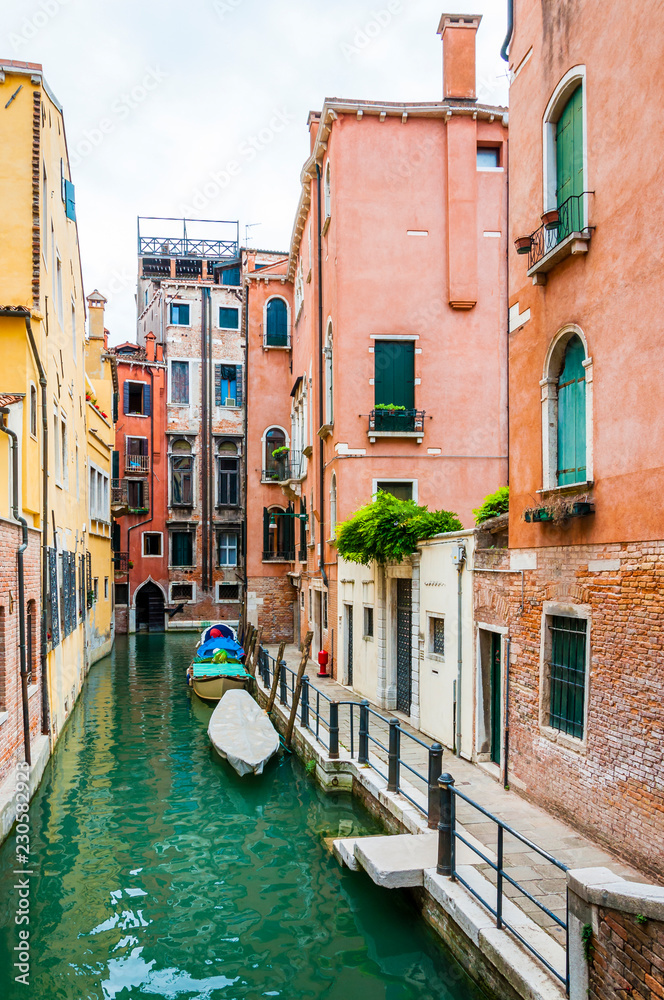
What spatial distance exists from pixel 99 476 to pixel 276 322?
8.32 meters

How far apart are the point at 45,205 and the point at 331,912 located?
1210cm

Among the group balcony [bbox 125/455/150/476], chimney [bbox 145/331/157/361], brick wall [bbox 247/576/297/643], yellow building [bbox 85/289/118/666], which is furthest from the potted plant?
chimney [bbox 145/331/157/361]

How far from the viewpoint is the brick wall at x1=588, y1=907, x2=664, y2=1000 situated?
453 cm

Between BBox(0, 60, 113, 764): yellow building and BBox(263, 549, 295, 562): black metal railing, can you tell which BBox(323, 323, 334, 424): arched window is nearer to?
BBox(0, 60, 113, 764): yellow building

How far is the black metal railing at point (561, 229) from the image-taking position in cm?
820

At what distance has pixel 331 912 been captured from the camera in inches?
324

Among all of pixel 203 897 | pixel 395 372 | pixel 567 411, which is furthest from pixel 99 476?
pixel 567 411

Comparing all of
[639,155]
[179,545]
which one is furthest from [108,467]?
[639,155]

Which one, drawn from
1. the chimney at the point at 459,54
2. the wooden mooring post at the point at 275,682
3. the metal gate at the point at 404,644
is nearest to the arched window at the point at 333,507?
the wooden mooring post at the point at 275,682

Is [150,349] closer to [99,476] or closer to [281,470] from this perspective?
[99,476]

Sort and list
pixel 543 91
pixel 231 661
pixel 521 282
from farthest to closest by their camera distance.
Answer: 1. pixel 231 661
2. pixel 521 282
3. pixel 543 91

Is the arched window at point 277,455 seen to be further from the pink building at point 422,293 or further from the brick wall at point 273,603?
the pink building at point 422,293

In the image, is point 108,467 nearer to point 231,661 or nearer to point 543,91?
point 231,661

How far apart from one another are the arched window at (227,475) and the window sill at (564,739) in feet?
99.6
